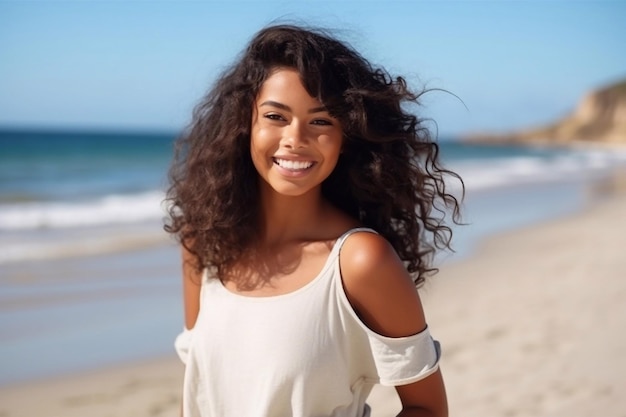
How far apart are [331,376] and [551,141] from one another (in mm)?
106019

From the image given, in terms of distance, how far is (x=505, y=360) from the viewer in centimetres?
522

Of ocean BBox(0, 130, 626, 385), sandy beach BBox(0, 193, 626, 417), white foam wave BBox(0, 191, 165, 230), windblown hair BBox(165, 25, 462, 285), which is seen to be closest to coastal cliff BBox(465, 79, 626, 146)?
ocean BBox(0, 130, 626, 385)

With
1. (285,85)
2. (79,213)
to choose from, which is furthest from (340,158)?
(79,213)

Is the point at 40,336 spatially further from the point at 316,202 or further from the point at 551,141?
the point at 551,141

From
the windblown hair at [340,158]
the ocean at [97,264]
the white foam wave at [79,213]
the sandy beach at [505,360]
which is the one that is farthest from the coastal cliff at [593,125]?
the windblown hair at [340,158]

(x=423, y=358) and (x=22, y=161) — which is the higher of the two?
(x=423, y=358)

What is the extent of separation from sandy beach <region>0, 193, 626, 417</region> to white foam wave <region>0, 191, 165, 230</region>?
601 cm

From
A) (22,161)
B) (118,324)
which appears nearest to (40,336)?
(118,324)

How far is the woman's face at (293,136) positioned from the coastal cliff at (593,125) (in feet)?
291

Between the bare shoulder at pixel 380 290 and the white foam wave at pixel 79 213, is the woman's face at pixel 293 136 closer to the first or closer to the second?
the bare shoulder at pixel 380 290

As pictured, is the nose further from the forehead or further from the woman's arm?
the woman's arm

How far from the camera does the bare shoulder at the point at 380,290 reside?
1.97m

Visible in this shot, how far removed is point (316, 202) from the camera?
7.56 feet

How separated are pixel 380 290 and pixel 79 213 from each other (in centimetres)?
1263
